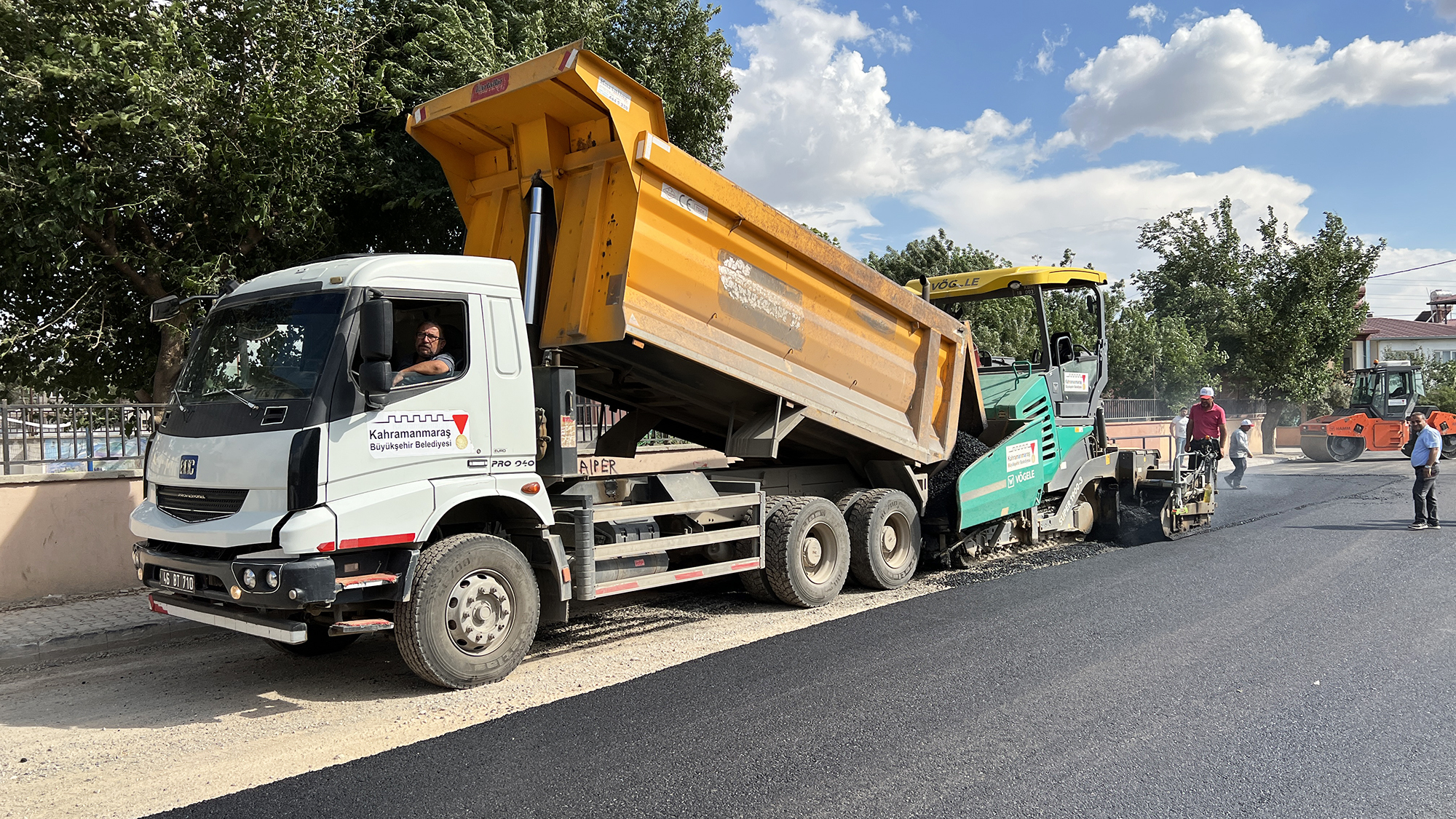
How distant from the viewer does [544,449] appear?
550 centimetres

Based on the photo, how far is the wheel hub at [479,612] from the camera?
16.1ft

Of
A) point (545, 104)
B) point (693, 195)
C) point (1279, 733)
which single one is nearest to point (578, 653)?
point (693, 195)

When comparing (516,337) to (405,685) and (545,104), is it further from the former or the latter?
(405,685)

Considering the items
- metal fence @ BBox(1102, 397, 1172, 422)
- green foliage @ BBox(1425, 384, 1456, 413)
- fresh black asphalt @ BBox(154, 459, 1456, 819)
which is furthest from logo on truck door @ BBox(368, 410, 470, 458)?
green foliage @ BBox(1425, 384, 1456, 413)

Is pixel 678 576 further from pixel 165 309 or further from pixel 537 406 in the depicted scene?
pixel 165 309

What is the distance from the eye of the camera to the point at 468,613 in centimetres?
493

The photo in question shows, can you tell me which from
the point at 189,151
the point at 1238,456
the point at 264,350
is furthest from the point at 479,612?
the point at 1238,456

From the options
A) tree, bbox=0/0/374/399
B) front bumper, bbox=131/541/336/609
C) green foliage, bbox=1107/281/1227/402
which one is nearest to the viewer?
front bumper, bbox=131/541/336/609

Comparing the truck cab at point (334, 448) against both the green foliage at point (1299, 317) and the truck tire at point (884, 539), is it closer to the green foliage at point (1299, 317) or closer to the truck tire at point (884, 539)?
the truck tire at point (884, 539)

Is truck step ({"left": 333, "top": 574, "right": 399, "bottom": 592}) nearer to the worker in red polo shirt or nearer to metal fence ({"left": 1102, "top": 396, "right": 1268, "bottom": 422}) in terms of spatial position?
the worker in red polo shirt


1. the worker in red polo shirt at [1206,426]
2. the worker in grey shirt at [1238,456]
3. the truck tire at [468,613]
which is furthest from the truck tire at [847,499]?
the worker in grey shirt at [1238,456]

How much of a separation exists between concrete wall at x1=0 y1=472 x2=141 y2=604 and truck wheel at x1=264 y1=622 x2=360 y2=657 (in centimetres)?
288

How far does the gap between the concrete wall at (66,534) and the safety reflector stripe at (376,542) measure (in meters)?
4.50

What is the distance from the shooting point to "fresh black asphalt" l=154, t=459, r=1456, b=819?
344 cm
